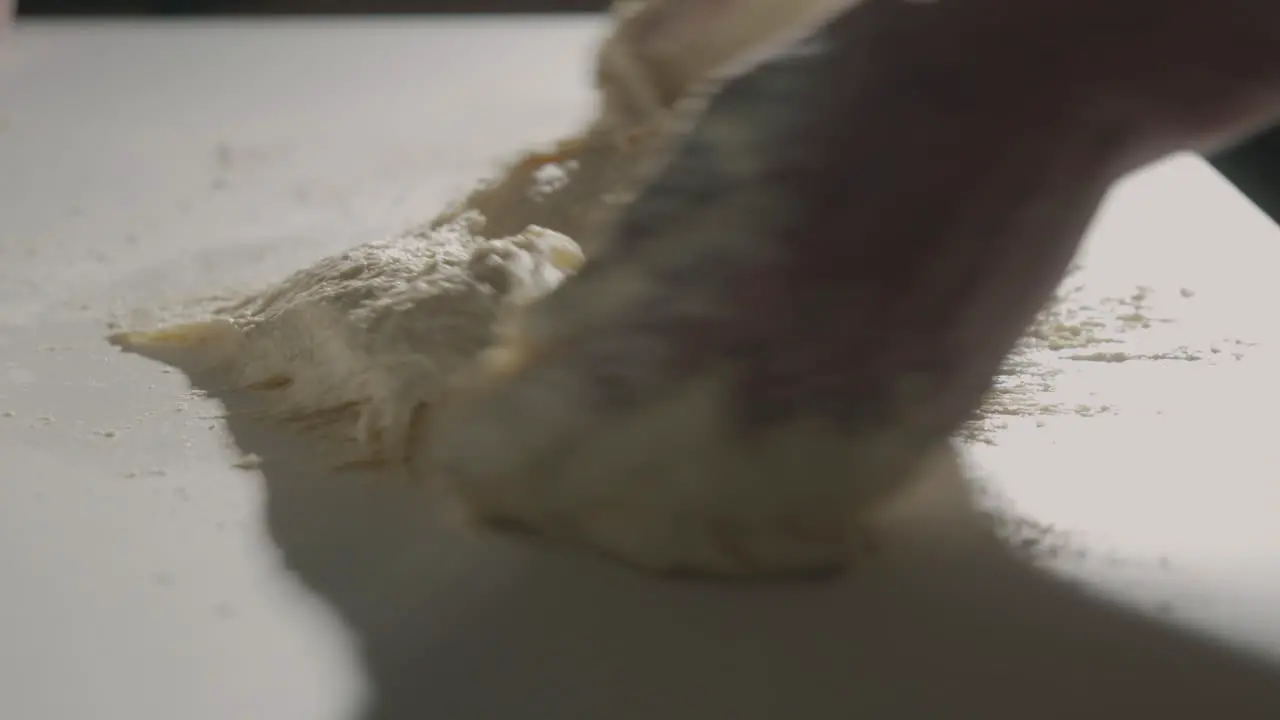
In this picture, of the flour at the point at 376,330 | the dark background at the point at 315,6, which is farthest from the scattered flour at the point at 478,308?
the dark background at the point at 315,6

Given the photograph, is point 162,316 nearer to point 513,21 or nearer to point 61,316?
point 61,316

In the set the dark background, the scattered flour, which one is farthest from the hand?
the dark background

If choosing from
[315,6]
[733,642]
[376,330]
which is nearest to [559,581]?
[733,642]

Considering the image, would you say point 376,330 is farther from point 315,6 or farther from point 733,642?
point 315,6

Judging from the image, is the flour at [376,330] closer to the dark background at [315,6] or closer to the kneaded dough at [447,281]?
the kneaded dough at [447,281]

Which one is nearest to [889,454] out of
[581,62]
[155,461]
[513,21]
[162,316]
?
[155,461]

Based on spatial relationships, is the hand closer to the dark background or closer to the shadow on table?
the shadow on table
